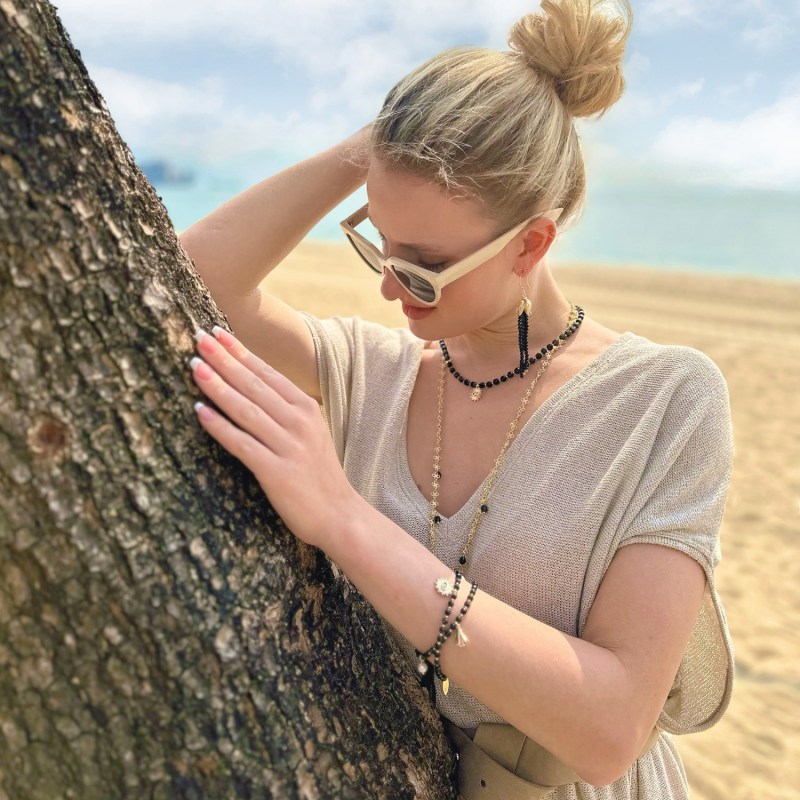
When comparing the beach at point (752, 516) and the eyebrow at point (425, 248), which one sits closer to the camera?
the eyebrow at point (425, 248)

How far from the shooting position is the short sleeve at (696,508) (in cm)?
153

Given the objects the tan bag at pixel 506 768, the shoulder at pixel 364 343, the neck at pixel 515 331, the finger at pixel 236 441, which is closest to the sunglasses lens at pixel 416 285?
the neck at pixel 515 331

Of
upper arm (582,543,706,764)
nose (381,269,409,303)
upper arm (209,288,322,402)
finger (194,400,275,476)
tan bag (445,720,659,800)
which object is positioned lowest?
tan bag (445,720,659,800)

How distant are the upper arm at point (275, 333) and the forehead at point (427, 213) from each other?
0.43 meters

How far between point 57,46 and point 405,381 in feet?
3.97

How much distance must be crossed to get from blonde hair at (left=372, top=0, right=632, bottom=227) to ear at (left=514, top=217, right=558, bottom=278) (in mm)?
36

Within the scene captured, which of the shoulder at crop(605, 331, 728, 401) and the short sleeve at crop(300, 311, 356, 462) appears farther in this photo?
the short sleeve at crop(300, 311, 356, 462)

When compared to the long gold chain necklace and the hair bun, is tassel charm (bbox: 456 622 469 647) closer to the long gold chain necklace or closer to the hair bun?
the long gold chain necklace

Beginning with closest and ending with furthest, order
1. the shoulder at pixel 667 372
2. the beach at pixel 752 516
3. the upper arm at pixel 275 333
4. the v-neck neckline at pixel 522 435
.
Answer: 1. the shoulder at pixel 667 372
2. the v-neck neckline at pixel 522 435
3. the upper arm at pixel 275 333
4. the beach at pixel 752 516

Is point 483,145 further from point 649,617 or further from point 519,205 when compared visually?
point 649,617

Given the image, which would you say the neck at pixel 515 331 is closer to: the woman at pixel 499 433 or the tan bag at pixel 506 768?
the woman at pixel 499 433

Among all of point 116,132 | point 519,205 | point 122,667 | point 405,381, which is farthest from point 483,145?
point 122,667

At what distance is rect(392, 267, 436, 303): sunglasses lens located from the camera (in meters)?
1.77

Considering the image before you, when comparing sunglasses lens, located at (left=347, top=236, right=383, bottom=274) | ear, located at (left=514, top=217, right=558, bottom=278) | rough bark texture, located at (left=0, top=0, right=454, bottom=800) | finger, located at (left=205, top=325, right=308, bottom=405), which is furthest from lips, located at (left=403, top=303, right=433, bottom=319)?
rough bark texture, located at (left=0, top=0, right=454, bottom=800)
